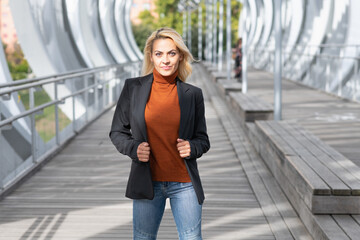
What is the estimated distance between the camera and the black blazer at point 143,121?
286 centimetres

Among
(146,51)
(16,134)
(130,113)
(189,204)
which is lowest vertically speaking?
(16,134)

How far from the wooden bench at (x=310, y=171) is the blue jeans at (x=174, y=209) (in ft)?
5.21

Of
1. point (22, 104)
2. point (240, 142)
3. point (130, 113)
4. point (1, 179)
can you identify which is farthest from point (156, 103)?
point (240, 142)

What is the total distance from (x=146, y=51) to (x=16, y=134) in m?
3.92

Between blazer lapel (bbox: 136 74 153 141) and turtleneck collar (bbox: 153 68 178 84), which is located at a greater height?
turtleneck collar (bbox: 153 68 178 84)

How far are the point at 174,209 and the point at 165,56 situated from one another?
27.3 inches

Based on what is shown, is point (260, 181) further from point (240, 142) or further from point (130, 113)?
point (130, 113)

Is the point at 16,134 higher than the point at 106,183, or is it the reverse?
the point at 16,134

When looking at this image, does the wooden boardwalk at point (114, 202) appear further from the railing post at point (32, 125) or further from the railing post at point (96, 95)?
the railing post at point (96, 95)

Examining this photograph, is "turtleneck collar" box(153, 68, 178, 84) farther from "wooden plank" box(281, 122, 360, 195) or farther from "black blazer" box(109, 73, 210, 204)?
"wooden plank" box(281, 122, 360, 195)

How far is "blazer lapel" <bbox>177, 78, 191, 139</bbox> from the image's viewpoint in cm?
286

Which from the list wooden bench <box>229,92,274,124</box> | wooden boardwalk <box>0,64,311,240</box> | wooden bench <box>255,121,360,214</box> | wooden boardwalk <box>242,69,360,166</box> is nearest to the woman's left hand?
wooden bench <box>255,121,360,214</box>

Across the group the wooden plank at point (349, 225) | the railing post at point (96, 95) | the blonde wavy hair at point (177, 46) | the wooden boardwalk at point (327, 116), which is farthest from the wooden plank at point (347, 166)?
the railing post at point (96, 95)

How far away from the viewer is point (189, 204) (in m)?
2.90
